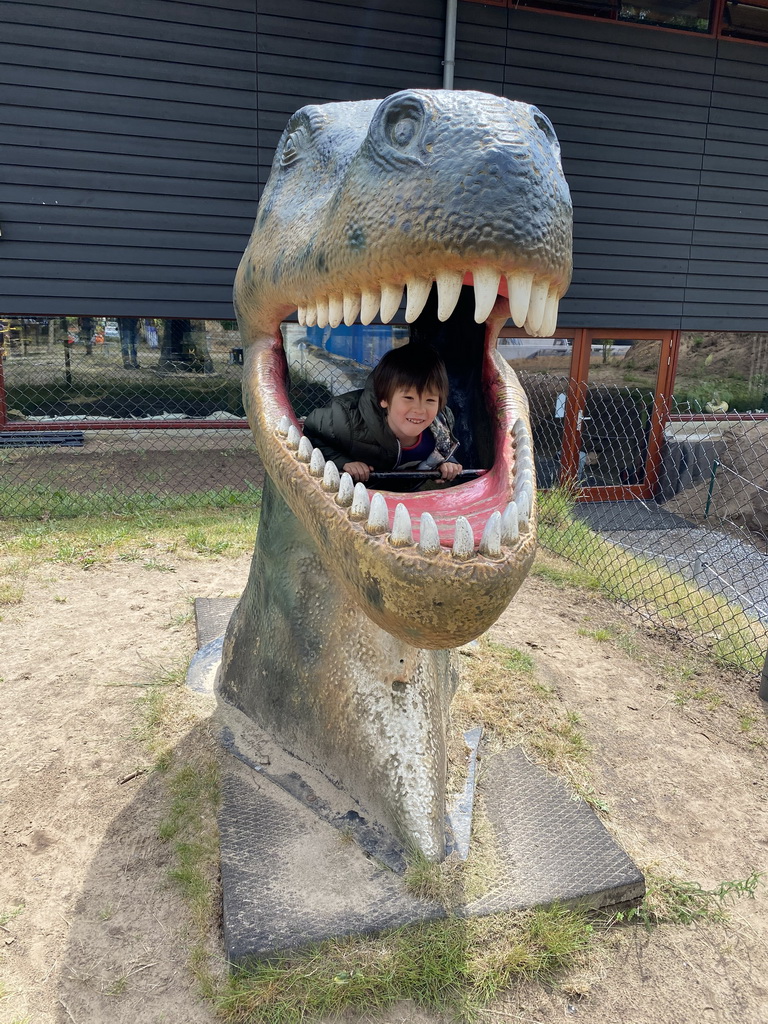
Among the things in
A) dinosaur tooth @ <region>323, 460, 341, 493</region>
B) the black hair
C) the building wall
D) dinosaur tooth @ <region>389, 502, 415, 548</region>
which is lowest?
dinosaur tooth @ <region>389, 502, 415, 548</region>

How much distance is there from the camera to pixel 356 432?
2396mm

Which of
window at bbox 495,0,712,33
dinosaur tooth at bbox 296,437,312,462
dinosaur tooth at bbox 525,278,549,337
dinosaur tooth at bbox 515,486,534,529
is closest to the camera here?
dinosaur tooth at bbox 525,278,549,337

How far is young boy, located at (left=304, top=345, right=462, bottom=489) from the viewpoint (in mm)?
2242

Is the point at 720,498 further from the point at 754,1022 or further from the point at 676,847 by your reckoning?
the point at 754,1022

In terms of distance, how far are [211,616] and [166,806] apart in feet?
4.70

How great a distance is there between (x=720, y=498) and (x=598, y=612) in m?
4.38

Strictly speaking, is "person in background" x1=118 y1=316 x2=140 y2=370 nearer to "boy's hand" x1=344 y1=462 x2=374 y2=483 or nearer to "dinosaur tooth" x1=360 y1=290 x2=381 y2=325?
"boy's hand" x1=344 y1=462 x2=374 y2=483

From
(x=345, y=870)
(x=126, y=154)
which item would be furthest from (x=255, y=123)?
(x=345, y=870)

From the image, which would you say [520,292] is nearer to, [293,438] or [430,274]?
[430,274]

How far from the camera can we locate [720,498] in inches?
324

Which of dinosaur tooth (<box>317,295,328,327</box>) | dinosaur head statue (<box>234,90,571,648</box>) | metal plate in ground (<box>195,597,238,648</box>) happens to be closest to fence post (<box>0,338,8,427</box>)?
metal plate in ground (<box>195,597,238,648</box>)

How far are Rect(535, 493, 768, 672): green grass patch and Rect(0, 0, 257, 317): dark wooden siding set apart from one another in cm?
401

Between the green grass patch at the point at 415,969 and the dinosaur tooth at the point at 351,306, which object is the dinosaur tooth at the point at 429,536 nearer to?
the dinosaur tooth at the point at 351,306

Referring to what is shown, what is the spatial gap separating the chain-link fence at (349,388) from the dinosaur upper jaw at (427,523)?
11.3ft
